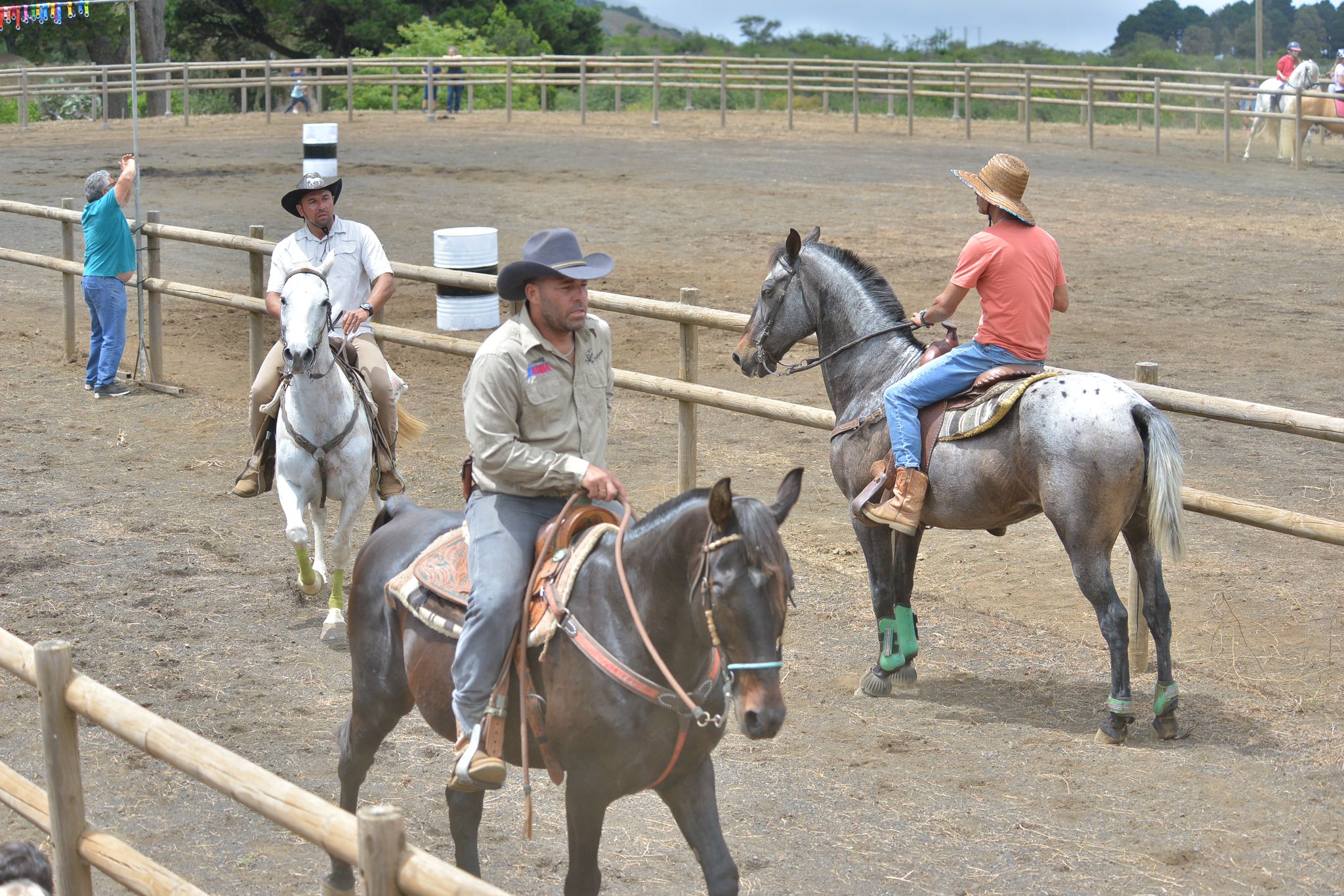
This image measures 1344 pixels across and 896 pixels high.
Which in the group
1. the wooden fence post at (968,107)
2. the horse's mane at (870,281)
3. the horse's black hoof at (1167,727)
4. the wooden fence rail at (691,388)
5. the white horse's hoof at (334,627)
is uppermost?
the wooden fence post at (968,107)

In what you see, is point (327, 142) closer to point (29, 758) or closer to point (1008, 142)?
point (29, 758)

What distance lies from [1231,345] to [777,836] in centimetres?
940

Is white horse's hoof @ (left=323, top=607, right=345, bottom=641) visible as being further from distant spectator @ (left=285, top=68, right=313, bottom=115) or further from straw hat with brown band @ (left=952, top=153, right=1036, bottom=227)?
distant spectator @ (left=285, top=68, right=313, bottom=115)

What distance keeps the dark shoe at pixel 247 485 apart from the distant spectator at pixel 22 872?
15.3ft

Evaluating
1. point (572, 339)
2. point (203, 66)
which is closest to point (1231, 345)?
point (572, 339)

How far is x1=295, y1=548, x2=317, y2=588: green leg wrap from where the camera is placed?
25.5ft

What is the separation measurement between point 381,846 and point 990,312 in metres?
4.28

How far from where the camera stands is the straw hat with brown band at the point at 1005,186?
21.1 ft

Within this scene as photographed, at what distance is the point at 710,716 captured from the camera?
4.00 meters

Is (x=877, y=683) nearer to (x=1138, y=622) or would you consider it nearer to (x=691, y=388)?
(x=1138, y=622)

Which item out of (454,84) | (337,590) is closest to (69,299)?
(337,590)

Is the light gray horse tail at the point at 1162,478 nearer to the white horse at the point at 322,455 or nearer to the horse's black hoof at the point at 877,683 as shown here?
the horse's black hoof at the point at 877,683

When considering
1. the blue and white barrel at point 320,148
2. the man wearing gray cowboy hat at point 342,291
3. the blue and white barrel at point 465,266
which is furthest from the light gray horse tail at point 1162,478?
the blue and white barrel at point 320,148

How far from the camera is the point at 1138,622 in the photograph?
6895 mm
